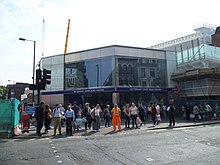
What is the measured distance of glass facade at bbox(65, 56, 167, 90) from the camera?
26.7m

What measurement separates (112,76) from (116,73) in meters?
0.59

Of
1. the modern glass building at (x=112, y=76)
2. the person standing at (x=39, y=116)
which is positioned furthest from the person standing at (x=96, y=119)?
the modern glass building at (x=112, y=76)

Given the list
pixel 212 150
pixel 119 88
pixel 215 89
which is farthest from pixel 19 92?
pixel 212 150

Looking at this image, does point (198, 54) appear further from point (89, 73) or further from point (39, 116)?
point (39, 116)

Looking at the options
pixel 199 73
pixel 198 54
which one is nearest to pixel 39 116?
pixel 199 73

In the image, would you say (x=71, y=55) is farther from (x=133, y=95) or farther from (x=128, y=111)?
(x=128, y=111)

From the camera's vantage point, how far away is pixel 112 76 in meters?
26.4

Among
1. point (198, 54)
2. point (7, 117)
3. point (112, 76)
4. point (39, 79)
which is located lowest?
point (7, 117)

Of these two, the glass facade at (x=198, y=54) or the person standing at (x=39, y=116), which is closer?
the person standing at (x=39, y=116)

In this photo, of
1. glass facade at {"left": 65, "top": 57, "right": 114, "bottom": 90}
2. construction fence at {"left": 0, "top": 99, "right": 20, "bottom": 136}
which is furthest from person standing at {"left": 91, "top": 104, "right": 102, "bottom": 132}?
glass facade at {"left": 65, "top": 57, "right": 114, "bottom": 90}

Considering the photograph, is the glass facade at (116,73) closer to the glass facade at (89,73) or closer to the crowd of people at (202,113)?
the glass facade at (89,73)

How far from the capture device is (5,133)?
12625mm

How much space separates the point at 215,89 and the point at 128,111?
14923mm

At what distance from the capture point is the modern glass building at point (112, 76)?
26.8m
